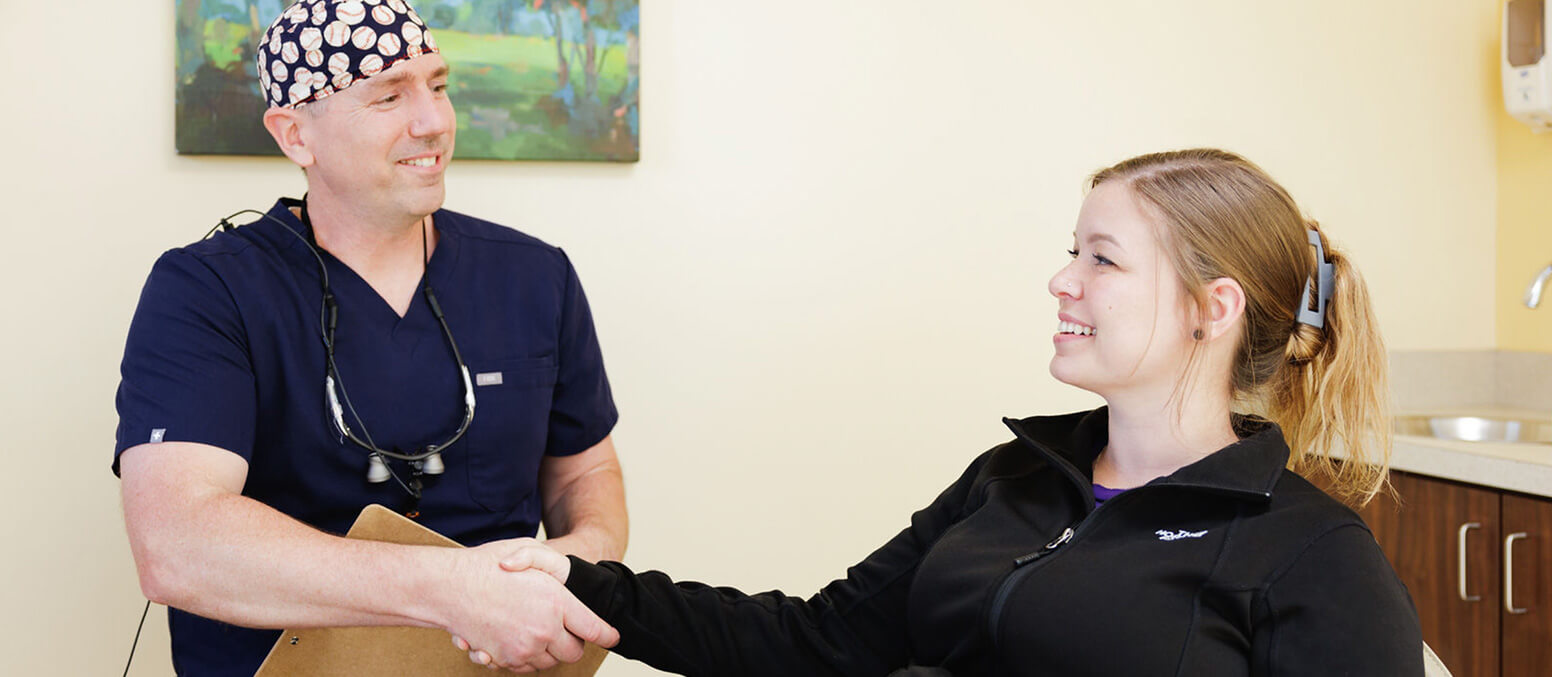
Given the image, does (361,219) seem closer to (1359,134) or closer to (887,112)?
(887,112)

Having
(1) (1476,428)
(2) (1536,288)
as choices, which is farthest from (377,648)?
(1) (1476,428)

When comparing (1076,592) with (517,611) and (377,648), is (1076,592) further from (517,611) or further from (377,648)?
(377,648)

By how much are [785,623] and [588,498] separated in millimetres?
481

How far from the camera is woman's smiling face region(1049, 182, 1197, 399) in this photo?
144 centimetres

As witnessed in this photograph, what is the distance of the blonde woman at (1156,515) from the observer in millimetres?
1234

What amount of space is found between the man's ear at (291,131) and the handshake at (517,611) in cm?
65

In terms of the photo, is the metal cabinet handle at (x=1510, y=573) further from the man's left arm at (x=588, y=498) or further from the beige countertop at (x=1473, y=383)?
the man's left arm at (x=588, y=498)

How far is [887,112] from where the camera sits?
262 centimetres

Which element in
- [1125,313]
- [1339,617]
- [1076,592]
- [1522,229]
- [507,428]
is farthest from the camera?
[1522,229]

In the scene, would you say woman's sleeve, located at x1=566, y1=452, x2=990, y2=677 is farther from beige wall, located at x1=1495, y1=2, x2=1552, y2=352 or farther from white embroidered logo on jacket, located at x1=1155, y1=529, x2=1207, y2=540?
beige wall, located at x1=1495, y1=2, x2=1552, y2=352

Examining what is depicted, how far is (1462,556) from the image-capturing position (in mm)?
2363

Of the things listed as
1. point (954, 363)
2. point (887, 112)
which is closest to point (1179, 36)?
point (887, 112)

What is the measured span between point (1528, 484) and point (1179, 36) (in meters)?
1.19

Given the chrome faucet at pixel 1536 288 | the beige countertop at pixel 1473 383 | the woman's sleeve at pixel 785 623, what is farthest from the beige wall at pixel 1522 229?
the woman's sleeve at pixel 785 623
